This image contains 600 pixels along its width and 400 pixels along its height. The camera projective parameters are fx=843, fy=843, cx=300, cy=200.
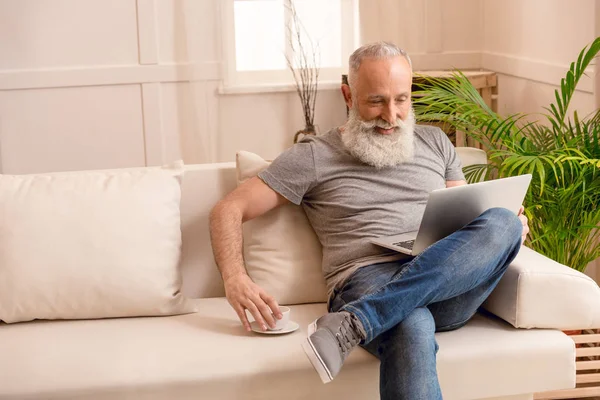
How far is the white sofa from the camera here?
197 centimetres

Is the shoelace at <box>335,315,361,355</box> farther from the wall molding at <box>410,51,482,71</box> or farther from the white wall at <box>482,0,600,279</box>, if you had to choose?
the wall molding at <box>410,51,482,71</box>

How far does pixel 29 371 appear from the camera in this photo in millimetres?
1995

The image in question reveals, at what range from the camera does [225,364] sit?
2.01 m

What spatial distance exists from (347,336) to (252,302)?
0.97 feet

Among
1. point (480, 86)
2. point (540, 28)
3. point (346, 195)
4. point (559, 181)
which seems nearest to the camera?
point (346, 195)

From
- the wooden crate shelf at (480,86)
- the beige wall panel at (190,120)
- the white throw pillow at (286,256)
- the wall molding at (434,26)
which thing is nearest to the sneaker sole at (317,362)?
the white throw pillow at (286,256)

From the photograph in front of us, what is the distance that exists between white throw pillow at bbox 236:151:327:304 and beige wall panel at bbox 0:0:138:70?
2580 mm

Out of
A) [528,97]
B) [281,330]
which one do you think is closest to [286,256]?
[281,330]

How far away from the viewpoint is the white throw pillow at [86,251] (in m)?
2.25

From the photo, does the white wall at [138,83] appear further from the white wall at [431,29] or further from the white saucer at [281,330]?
the white saucer at [281,330]

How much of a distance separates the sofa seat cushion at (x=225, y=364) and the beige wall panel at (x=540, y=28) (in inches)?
71.3

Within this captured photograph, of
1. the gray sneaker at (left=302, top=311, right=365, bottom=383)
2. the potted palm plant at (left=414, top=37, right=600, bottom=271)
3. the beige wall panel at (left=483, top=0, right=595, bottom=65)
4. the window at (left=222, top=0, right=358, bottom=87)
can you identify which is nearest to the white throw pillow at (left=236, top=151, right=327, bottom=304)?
the gray sneaker at (left=302, top=311, right=365, bottom=383)

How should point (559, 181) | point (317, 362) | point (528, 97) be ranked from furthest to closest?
point (528, 97)
point (559, 181)
point (317, 362)

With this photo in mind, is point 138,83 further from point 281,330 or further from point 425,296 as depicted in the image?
point 425,296
